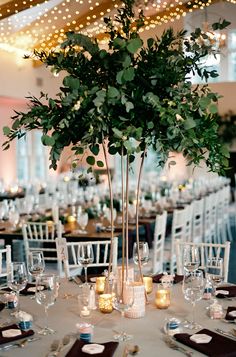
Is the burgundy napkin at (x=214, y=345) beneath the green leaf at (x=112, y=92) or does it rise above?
beneath

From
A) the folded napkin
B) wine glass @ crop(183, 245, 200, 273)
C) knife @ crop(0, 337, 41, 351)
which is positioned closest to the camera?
knife @ crop(0, 337, 41, 351)

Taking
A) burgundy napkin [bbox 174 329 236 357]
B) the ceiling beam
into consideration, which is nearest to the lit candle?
burgundy napkin [bbox 174 329 236 357]

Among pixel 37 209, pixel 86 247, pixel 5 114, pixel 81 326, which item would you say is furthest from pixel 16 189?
pixel 81 326

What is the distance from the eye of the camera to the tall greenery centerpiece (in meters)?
2.61

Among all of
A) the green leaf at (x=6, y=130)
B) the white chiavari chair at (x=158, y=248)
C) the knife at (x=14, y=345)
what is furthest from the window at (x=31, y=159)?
the knife at (x=14, y=345)

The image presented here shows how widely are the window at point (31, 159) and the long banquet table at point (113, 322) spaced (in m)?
12.6

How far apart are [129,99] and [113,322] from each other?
1063mm

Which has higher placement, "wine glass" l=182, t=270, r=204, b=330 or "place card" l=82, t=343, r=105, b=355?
"wine glass" l=182, t=270, r=204, b=330

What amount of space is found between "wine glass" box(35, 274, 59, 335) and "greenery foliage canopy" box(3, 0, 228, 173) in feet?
1.93

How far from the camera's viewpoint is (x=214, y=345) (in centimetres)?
234

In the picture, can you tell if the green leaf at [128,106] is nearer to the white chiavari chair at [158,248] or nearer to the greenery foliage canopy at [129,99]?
the greenery foliage canopy at [129,99]

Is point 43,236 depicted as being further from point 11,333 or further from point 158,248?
point 11,333

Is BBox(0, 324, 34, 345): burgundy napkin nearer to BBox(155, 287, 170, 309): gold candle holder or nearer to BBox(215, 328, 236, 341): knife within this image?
BBox(155, 287, 170, 309): gold candle holder

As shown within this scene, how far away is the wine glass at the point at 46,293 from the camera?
255cm
